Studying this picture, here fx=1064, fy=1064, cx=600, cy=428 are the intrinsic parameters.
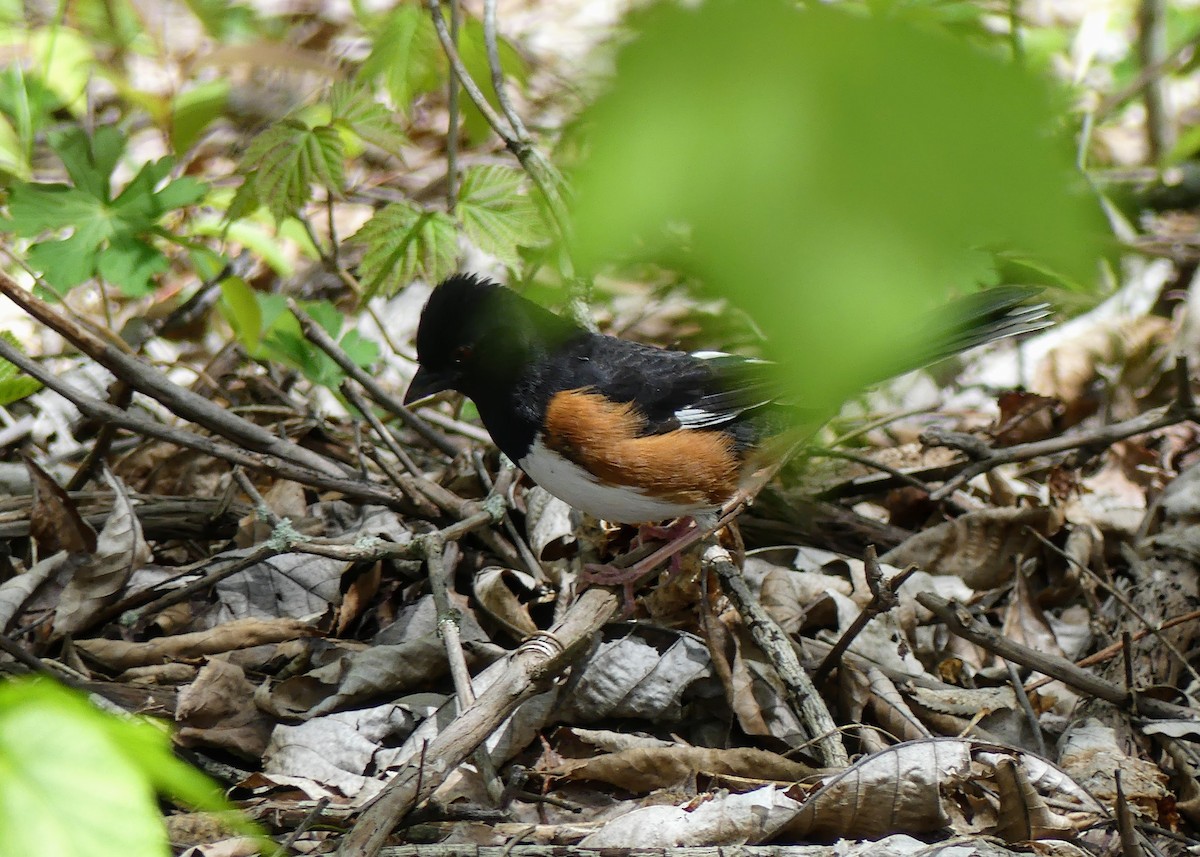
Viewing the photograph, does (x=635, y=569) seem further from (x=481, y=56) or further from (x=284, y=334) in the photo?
(x=481, y=56)

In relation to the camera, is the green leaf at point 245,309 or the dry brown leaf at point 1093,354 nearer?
the green leaf at point 245,309

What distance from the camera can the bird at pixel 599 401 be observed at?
9.32ft

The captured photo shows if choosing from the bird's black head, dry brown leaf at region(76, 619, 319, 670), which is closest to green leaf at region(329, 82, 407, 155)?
the bird's black head

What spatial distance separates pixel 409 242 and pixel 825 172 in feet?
8.66

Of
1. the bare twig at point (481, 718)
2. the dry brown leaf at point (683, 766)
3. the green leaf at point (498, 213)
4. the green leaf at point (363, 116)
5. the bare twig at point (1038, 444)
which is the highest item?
the green leaf at point (363, 116)

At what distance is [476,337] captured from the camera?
2.93m

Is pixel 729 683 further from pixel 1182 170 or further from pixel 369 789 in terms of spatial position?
pixel 1182 170

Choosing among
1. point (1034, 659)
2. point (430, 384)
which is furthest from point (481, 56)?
point (1034, 659)

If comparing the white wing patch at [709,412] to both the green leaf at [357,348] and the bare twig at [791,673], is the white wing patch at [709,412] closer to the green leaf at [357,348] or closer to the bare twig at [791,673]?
the bare twig at [791,673]

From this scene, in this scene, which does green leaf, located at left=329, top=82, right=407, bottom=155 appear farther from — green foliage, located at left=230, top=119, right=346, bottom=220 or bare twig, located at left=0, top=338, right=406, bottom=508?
bare twig, located at left=0, top=338, right=406, bottom=508

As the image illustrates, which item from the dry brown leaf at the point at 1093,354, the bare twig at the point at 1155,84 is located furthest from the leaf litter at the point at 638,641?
the bare twig at the point at 1155,84

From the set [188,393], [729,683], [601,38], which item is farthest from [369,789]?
[601,38]

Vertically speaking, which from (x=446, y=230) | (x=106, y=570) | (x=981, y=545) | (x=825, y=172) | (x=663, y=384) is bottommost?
(x=981, y=545)

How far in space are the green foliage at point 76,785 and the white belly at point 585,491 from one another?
6.44 feet
